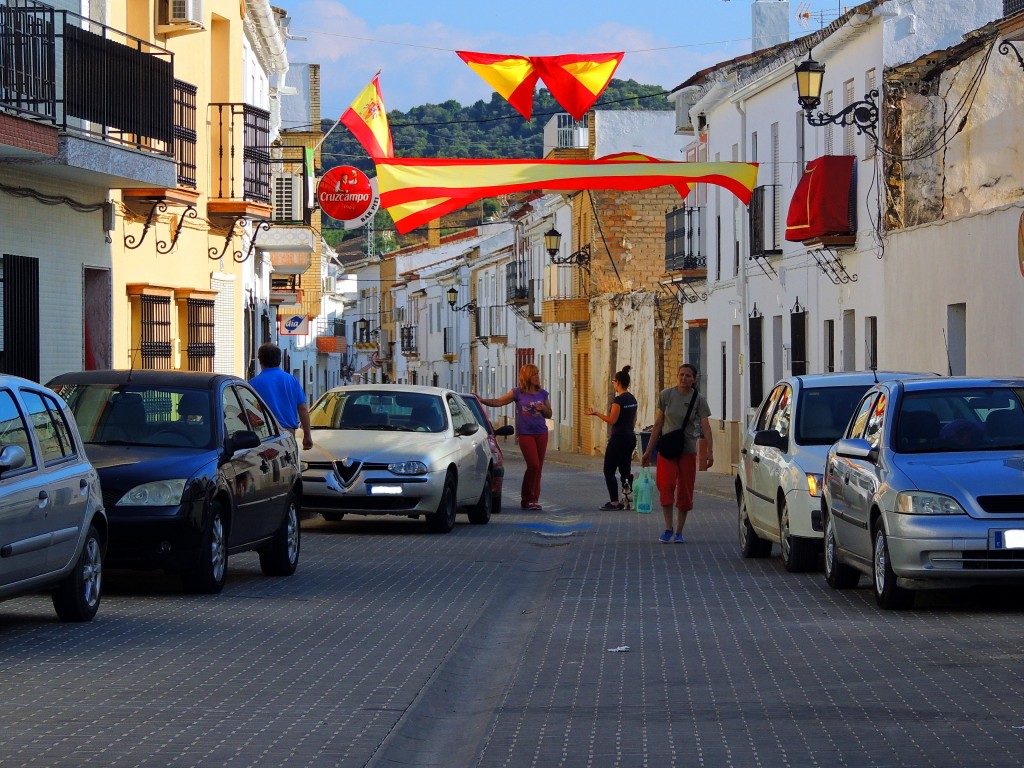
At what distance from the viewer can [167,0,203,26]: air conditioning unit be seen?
2347 cm

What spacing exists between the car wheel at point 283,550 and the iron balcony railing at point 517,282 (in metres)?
48.2

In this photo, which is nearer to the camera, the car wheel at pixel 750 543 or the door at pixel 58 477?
the door at pixel 58 477

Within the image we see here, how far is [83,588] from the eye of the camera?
34.5 ft

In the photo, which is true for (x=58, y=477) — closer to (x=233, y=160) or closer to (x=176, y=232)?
(x=176, y=232)

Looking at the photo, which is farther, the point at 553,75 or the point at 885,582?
the point at 553,75

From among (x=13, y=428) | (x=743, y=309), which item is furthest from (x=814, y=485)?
(x=743, y=309)

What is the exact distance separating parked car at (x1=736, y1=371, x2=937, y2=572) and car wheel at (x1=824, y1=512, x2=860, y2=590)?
1004 millimetres

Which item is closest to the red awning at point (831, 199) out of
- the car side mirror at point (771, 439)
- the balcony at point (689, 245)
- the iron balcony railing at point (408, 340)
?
the balcony at point (689, 245)

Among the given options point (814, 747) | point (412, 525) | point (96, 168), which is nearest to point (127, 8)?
point (96, 168)

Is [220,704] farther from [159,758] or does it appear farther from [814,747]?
[814,747]

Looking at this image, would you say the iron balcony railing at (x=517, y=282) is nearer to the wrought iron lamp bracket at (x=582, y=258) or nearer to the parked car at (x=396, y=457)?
the wrought iron lamp bracket at (x=582, y=258)

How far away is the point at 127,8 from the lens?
2323 cm

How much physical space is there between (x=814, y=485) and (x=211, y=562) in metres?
4.98

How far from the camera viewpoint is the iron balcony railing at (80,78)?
56.2 ft
